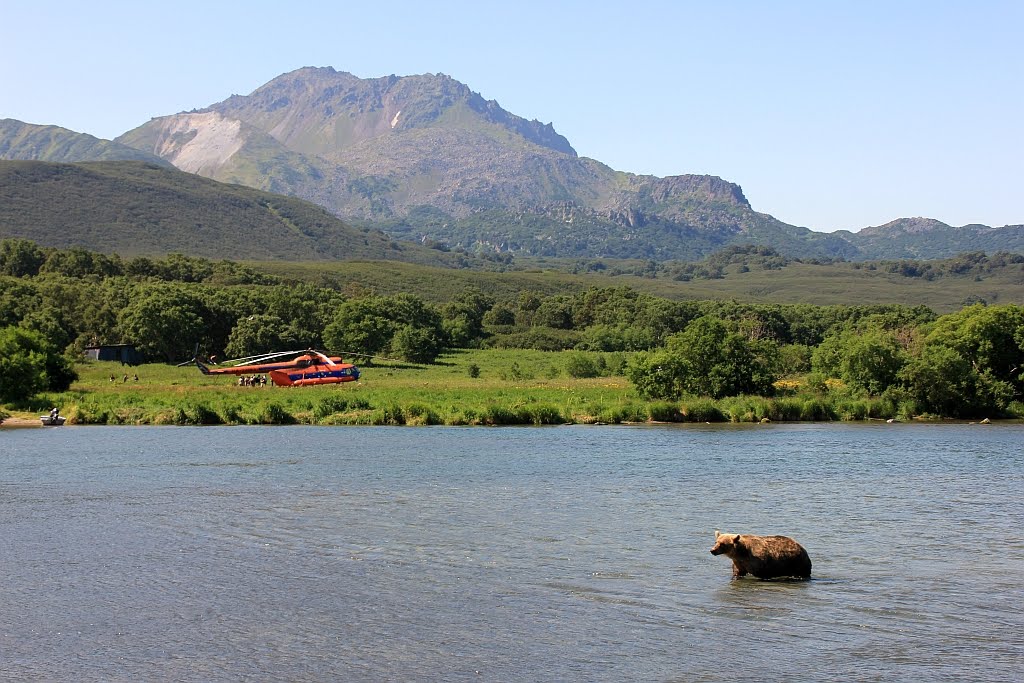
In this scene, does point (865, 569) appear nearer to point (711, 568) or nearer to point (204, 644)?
point (711, 568)

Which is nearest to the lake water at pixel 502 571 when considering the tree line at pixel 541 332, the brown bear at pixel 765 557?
the brown bear at pixel 765 557

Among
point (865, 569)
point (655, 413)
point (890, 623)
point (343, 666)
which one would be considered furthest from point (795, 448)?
point (343, 666)

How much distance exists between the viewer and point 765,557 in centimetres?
2056

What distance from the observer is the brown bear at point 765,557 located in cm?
2053

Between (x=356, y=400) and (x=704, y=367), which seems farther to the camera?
(x=704, y=367)

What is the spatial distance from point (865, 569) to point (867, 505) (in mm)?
8924

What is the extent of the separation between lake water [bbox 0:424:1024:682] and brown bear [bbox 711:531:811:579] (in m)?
0.36

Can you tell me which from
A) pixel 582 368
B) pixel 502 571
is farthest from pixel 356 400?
pixel 502 571

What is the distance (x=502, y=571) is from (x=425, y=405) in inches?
1585

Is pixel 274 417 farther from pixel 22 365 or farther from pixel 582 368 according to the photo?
pixel 582 368

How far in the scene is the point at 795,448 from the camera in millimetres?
47094

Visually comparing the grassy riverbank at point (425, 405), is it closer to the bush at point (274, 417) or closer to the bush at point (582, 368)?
the bush at point (274, 417)

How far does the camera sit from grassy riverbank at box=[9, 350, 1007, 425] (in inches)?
2383

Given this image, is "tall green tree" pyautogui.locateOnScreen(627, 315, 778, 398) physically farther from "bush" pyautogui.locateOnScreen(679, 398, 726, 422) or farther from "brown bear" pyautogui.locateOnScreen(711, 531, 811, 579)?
"brown bear" pyautogui.locateOnScreen(711, 531, 811, 579)
